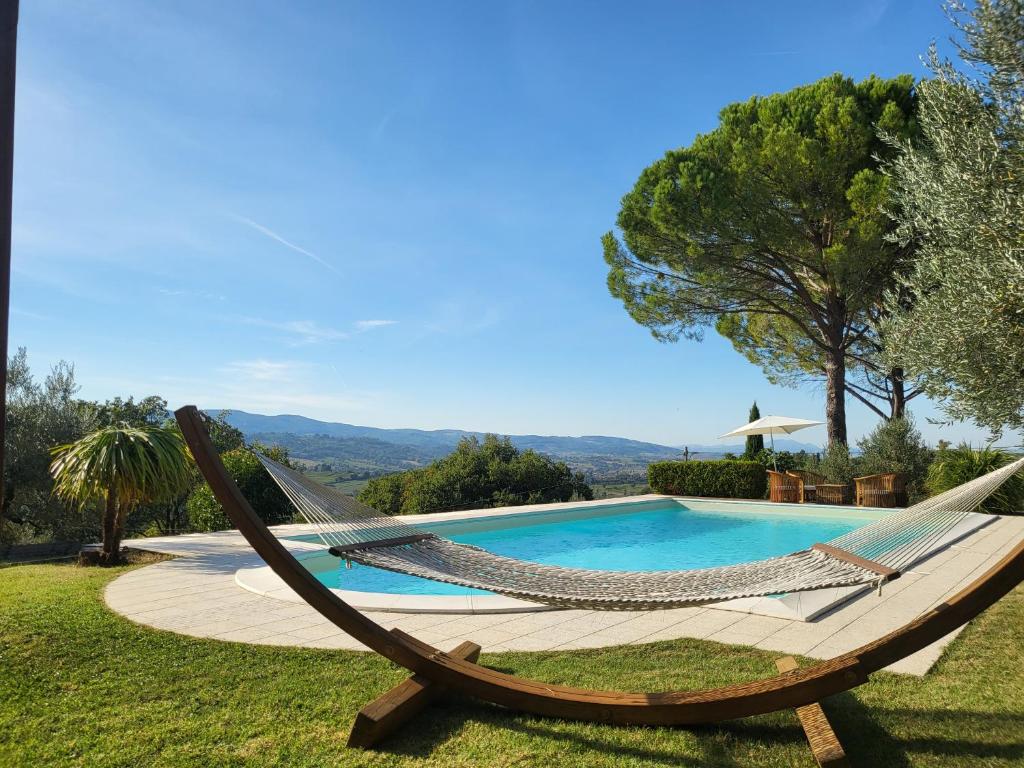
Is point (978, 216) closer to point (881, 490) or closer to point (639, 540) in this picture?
point (639, 540)

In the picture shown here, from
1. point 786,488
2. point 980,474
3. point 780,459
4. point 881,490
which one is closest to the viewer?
point 980,474

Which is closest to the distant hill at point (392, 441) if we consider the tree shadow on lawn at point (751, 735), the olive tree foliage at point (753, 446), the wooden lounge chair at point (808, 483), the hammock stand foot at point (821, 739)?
the olive tree foliage at point (753, 446)

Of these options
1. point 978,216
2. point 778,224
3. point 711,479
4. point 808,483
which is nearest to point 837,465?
point 808,483

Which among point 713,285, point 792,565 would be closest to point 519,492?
point 713,285

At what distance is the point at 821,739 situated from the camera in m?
2.43

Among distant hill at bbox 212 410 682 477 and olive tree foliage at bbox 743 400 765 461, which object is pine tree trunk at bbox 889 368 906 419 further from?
distant hill at bbox 212 410 682 477

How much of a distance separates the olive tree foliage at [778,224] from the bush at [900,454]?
123cm

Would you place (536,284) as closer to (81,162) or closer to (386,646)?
(81,162)

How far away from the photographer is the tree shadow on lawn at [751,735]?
249 cm

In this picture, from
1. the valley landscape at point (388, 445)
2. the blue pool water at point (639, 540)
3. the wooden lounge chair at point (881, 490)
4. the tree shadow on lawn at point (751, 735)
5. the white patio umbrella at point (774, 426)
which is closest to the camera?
the tree shadow on lawn at point (751, 735)

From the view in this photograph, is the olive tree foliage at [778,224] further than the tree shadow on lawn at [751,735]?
Yes

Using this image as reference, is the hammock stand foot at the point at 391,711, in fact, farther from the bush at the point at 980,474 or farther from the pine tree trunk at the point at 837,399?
the pine tree trunk at the point at 837,399

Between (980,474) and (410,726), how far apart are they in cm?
1152

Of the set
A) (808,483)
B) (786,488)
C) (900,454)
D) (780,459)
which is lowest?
(786,488)
